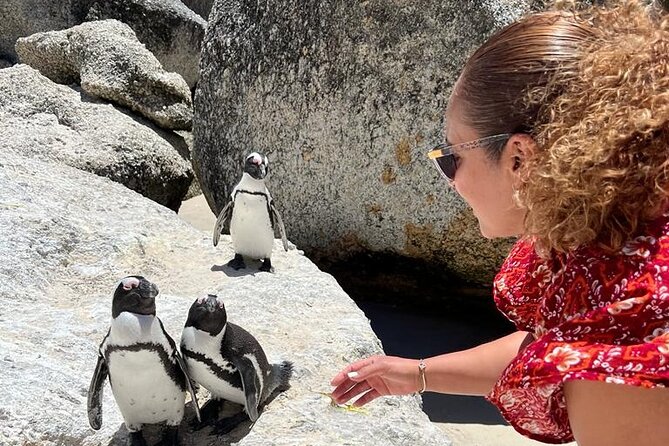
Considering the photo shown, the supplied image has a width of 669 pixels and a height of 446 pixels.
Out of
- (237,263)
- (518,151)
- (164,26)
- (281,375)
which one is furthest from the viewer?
(164,26)

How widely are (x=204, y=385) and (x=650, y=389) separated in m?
1.55

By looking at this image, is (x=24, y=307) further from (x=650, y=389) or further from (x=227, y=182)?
(x=650, y=389)

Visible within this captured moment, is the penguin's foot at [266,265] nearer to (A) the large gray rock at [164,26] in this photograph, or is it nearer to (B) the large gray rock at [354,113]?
(B) the large gray rock at [354,113]

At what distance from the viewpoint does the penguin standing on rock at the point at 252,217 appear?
348 cm

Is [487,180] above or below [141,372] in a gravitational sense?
above

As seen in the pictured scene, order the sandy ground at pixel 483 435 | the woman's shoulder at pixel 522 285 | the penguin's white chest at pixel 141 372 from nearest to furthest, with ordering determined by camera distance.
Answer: the woman's shoulder at pixel 522 285
the penguin's white chest at pixel 141 372
the sandy ground at pixel 483 435

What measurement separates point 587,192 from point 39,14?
8.71m

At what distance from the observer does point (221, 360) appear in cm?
225

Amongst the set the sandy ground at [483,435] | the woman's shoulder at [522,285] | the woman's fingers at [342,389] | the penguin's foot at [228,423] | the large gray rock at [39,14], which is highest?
the woman's shoulder at [522,285]

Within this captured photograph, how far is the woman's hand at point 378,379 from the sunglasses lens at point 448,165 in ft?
1.41

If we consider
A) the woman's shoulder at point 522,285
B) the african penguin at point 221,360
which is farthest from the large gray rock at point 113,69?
the woman's shoulder at point 522,285

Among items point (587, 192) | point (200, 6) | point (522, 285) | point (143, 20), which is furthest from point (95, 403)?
point (200, 6)

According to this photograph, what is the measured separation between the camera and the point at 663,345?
3.29ft

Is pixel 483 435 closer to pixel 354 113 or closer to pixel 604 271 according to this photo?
pixel 354 113
